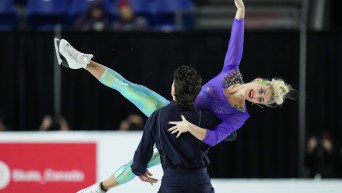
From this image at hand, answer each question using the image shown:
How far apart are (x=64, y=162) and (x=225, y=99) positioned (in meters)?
1.84

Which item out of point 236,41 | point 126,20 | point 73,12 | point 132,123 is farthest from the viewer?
point 73,12

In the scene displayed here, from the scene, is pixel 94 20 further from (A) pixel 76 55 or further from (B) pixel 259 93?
(B) pixel 259 93

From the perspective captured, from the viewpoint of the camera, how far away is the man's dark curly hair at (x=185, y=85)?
399cm

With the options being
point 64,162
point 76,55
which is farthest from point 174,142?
point 64,162

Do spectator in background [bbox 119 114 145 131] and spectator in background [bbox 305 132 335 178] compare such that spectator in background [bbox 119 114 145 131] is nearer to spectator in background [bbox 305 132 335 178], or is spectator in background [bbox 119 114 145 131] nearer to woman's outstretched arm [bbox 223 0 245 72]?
spectator in background [bbox 305 132 335 178]

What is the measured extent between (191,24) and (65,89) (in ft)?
5.85

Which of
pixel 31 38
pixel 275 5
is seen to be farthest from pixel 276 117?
pixel 31 38

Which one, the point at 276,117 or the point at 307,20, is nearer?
the point at 276,117

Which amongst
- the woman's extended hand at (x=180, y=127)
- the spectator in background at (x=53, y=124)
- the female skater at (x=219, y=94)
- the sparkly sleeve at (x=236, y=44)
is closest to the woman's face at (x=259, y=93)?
the female skater at (x=219, y=94)

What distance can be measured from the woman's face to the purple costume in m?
0.18

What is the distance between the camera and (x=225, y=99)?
14.9ft

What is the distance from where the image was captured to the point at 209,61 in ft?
28.2

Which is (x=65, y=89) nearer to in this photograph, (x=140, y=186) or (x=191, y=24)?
(x=191, y=24)

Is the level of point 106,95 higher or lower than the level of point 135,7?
lower
